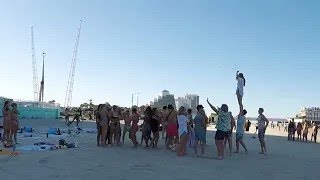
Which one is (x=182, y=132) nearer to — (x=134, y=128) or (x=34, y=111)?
(x=134, y=128)

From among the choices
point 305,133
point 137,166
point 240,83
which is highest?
point 240,83

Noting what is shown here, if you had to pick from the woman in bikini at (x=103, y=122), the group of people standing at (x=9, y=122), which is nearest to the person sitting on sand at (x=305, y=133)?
the woman in bikini at (x=103, y=122)

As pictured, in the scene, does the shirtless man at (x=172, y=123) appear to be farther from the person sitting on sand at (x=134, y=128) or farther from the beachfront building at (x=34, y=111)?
the beachfront building at (x=34, y=111)

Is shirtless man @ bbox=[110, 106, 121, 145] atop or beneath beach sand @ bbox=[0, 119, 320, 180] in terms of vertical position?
atop

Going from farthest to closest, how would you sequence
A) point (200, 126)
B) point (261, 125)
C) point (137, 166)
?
1. point (261, 125)
2. point (200, 126)
3. point (137, 166)

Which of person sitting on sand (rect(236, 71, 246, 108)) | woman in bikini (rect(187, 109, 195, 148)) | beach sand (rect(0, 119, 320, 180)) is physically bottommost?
beach sand (rect(0, 119, 320, 180))

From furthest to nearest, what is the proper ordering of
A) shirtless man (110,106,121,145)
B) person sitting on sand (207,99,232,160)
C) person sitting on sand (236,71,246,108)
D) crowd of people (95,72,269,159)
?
shirtless man (110,106,121,145)
person sitting on sand (236,71,246,108)
crowd of people (95,72,269,159)
person sitting on sand (207,99,232,160)

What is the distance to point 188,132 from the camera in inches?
645

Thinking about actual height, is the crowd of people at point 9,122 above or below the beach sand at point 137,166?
above

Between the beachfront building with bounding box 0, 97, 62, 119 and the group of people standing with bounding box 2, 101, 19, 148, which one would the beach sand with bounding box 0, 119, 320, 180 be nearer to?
the group of people standing with bounding box 2, 101, 19, 148

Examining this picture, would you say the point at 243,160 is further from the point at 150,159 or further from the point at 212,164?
the point at 150,159

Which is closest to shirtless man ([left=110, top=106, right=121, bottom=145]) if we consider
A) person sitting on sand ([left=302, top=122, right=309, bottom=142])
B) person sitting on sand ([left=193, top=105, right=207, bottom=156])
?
person sitting on sand ([left=193, top=105, right=207, bottom=156])

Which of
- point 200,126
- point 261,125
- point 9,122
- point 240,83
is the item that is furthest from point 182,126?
point 9,122

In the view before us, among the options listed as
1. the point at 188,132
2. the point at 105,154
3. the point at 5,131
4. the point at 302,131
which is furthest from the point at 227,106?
the point at 302,131
